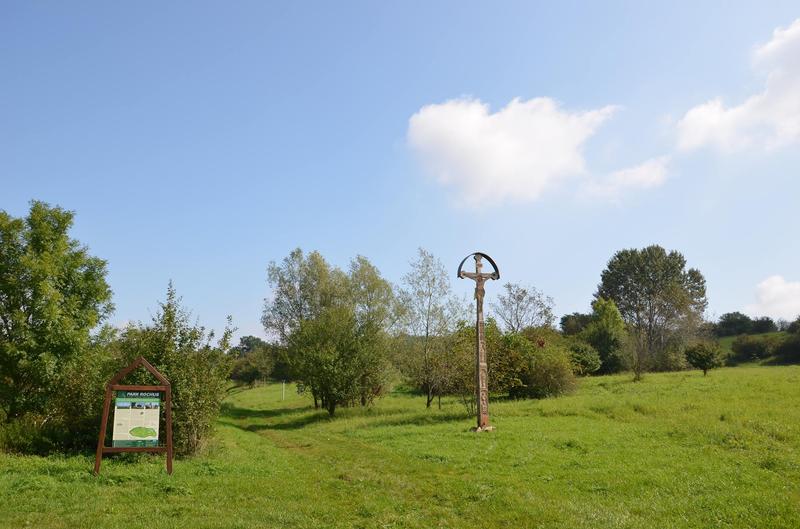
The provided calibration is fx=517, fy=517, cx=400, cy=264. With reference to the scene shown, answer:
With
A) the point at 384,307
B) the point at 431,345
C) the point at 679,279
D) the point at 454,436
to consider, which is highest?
the point at 679,279

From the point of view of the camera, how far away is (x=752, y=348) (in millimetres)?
65250

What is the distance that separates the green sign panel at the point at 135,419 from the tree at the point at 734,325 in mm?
96551

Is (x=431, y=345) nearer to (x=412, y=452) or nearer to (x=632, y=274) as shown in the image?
(x=412, y=452)

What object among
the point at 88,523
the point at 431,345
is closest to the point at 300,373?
the point at 431,345

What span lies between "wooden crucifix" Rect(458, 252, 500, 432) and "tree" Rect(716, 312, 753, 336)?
8480 cm

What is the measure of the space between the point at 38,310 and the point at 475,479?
17905mm

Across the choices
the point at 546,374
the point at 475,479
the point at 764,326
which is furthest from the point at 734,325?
the point at 475,479

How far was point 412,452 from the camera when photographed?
1568 cm

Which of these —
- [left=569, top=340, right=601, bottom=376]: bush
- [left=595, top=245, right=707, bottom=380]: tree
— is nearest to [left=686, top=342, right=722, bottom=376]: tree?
[left=569, top=340, right=601, bottom=376]: bush

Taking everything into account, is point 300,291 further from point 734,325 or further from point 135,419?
point 734,325

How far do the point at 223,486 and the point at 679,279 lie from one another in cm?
8346

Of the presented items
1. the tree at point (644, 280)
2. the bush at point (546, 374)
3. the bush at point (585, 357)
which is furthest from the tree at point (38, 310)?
the tree at point (644, 280)

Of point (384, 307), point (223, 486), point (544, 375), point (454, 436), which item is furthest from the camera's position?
point (384, 307)

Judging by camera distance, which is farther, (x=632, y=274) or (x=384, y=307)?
(x=632, y=274)
